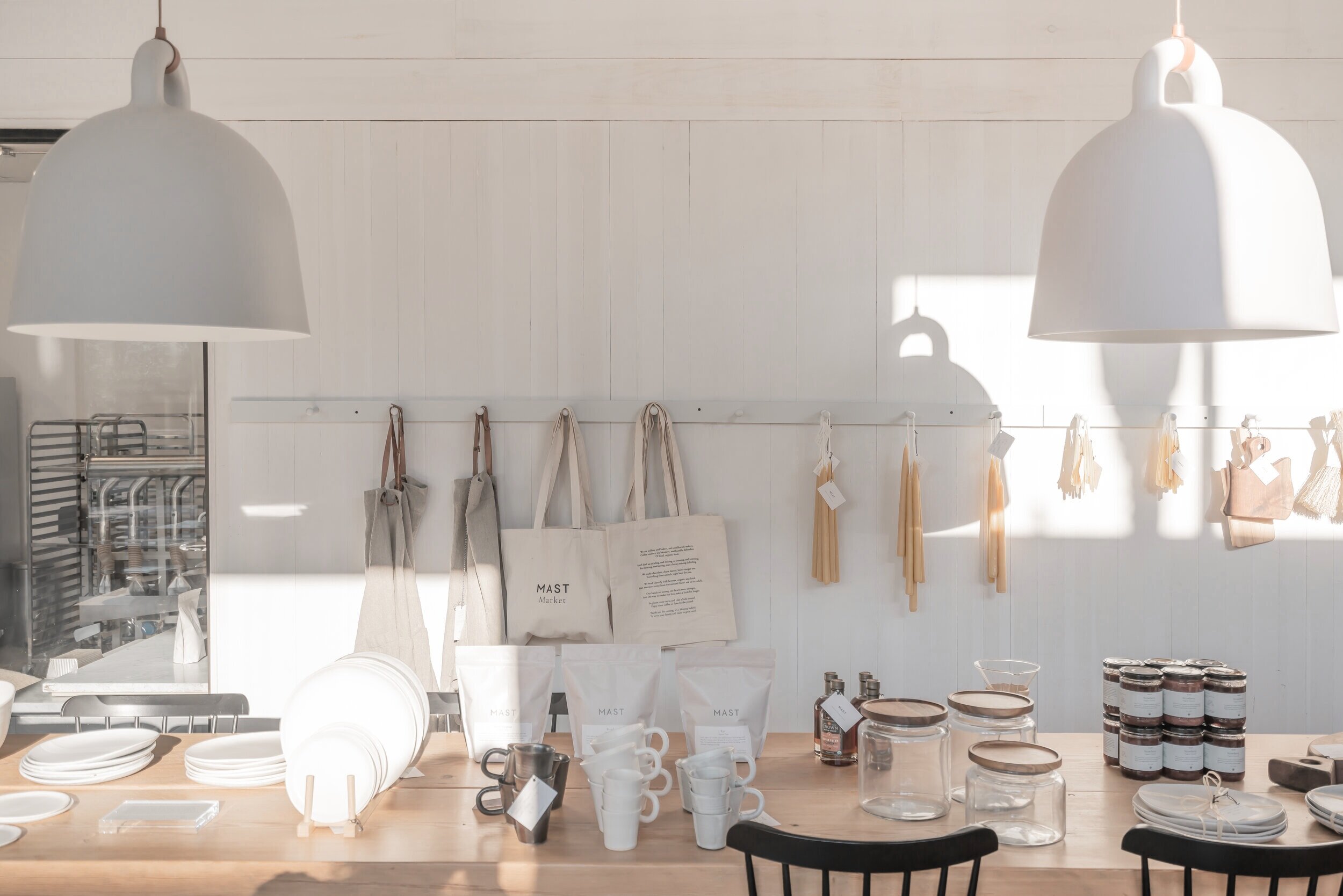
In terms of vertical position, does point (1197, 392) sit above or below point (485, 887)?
above

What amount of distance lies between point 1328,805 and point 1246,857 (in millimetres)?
496

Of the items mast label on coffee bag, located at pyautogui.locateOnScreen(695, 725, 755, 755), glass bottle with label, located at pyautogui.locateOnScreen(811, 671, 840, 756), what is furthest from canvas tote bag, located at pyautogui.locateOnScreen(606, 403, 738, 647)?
mast label on coffee bag, located at pyautogui.locateOnScreen(695, 725, 755, 755)

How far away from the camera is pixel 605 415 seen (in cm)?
297

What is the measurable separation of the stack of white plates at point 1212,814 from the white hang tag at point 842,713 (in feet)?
1.78

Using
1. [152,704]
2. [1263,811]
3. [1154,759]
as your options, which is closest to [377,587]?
[152,704]

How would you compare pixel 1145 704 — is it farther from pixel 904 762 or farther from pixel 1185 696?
pixel 904 762

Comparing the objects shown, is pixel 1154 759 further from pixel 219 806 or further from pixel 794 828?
pixel 219 806

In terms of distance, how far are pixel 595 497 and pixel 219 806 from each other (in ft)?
4.62

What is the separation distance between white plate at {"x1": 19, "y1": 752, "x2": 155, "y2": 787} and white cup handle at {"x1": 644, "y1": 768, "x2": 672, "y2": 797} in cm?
107

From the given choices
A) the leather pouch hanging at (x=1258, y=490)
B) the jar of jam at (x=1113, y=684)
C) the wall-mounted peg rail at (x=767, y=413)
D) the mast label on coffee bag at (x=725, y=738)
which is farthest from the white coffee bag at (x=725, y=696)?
the leather pouch hanging at (x=1258, y=490)

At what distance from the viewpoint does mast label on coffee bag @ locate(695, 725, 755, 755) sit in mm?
2008

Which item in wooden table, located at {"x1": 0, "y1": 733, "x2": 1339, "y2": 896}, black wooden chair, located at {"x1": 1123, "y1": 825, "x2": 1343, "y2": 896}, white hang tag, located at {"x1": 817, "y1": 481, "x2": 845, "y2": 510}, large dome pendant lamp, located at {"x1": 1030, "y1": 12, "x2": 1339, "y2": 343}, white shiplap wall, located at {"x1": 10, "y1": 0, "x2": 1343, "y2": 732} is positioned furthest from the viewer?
white shiplap wall, located at {"x1": 10, "y1": 0, "x2": 1343, "y2": 732}

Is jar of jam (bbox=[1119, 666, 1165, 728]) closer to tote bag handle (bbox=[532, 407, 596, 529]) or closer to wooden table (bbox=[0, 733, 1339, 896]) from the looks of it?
wooden table (bbox=[0, 733, 1339, 896])

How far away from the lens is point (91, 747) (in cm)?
211
